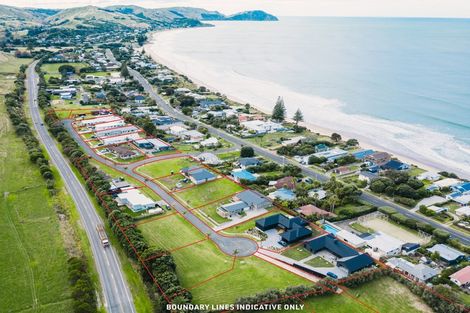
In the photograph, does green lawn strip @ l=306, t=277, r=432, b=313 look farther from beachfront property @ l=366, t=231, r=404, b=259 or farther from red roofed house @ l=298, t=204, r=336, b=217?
red roofed house @ l=298, t=204, r=336, b=217

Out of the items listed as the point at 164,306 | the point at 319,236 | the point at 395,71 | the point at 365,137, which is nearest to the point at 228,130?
the point at 365,137

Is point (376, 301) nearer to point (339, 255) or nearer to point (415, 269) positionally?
point (339, 255)

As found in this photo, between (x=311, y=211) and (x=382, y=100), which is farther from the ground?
(x=382, y=100)

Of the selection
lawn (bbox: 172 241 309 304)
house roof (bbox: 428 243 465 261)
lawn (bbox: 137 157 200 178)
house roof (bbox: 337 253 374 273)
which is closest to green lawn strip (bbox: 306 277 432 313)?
house roof (bbox: 337 253 374 273)

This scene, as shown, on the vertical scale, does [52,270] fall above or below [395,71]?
below

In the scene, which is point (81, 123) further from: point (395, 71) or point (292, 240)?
point (395, 71)

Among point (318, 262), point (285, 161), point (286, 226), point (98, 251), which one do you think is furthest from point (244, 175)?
point (98, 251)

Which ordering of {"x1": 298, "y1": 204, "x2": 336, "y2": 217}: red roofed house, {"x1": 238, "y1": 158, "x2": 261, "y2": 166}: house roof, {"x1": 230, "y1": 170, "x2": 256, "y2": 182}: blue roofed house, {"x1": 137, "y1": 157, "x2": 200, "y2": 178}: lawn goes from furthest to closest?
{"x1": 238, "y1": 158, "x2": 261, "y2": 166}: house roof → {"x1": 137, "y1": 157, "x2": 200, "y2": 178}: lawn → {"x1": 230, "y1": 170, "x2": 256, "y2": 182}: blue roofed house → {"x1": 298, "y1": 204, "x2": 336, "y2": 217}: red roofed house
